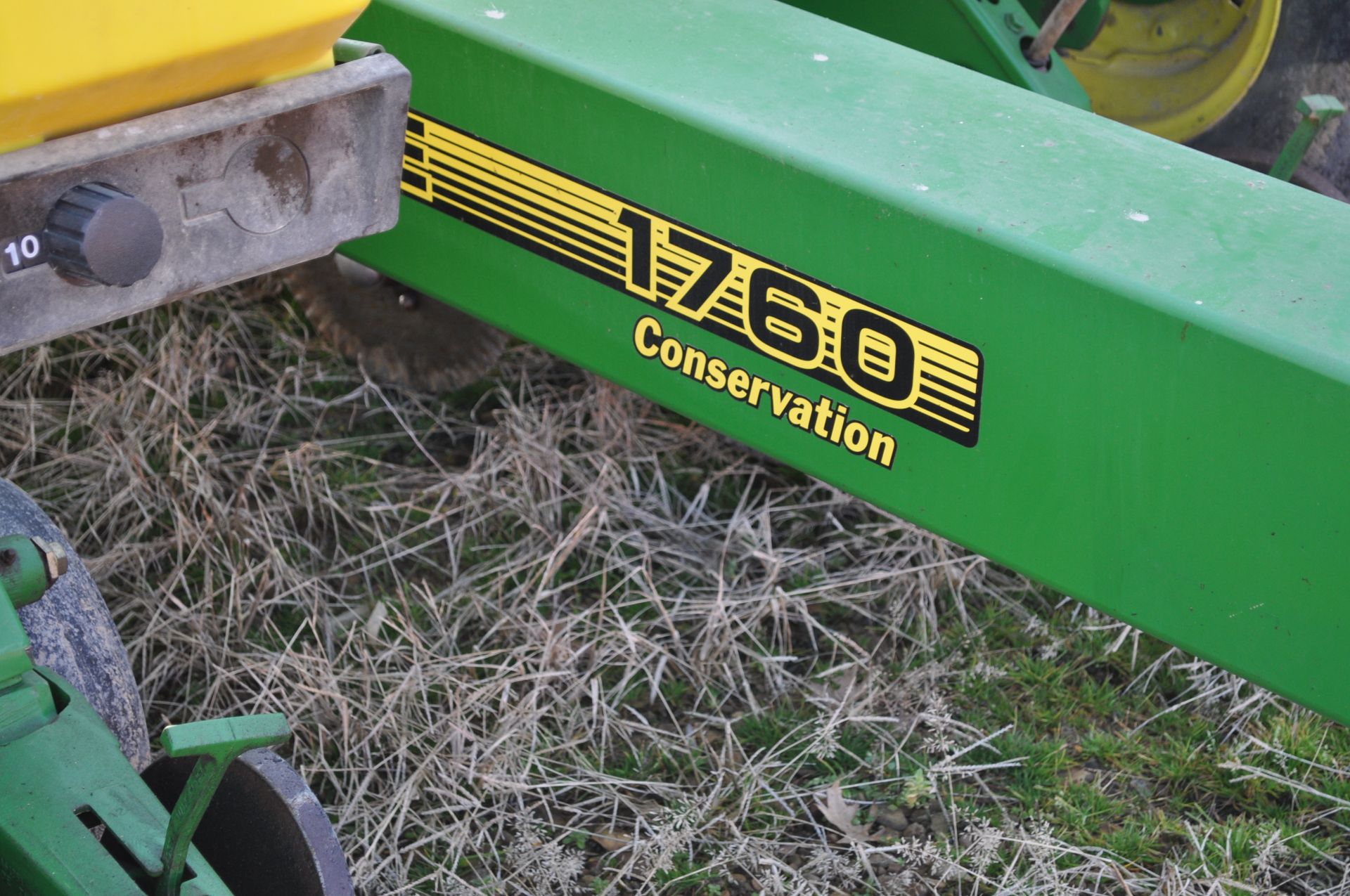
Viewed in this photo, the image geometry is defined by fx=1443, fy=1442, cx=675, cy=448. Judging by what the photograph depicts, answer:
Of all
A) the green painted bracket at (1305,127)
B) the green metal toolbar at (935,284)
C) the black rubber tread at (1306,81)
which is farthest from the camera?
the black rubber tread at (1306,81)

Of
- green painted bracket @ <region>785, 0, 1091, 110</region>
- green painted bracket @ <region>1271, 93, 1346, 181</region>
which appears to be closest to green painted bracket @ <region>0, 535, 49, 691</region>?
green painted bracket @ <region>785, 0, 1091, 110</region>

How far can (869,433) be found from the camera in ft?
5.01

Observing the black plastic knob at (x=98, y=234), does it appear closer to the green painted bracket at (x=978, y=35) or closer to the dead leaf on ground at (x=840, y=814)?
the dead leaf on ground at (x=840, y=814)

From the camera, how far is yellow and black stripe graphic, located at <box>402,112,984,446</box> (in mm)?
1467

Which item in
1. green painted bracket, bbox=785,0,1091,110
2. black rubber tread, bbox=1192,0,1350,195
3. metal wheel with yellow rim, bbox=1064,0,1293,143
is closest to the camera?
green painted bracket, bbox=785,0,1091,110

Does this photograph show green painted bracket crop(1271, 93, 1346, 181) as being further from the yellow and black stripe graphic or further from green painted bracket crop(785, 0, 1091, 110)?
the yellow and black stripe graphic

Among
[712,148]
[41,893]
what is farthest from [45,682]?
[712,148]

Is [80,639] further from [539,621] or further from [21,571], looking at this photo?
[539,621]

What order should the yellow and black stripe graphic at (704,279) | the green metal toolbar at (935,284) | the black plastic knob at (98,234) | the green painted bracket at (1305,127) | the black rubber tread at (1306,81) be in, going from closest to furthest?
the black plastic knob at (98,234) < the green metal toolbar at (935,284) < the yellow and black stripe graphic at (704,279) < the green painted bracket at (1305,127) < the black rubber tread at (1306,81)

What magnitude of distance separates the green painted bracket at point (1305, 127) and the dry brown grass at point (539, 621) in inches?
28.6

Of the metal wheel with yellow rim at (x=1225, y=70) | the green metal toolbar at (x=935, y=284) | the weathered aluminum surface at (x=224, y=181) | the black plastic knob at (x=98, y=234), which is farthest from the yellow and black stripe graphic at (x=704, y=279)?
the metal wheel with yellow rim at (x=1225, y=70)

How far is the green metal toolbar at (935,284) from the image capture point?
4.31 feet

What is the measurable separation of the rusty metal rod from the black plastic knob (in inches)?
50.1

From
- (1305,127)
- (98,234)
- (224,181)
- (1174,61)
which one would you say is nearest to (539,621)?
(224,181)
